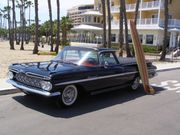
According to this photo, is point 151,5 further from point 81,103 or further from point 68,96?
point 68,96

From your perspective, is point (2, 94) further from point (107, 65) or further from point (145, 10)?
point (145, 10)

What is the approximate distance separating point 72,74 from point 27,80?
1.20m

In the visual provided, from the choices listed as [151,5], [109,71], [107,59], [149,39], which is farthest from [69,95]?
[151,5]

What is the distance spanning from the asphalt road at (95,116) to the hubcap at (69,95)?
0.21 metres

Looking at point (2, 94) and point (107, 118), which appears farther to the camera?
point (2, 94)

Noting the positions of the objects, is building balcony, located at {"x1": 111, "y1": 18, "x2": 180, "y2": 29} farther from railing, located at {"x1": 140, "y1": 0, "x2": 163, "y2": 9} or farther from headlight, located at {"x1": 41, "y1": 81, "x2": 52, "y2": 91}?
headlight, located at {"x1": 41, "y1": 81, "x2": 52, "y2": 91}

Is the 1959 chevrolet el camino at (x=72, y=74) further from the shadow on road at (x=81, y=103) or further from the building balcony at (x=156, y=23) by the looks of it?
the building balcony at (x=156, y=23)

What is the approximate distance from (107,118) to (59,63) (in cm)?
243

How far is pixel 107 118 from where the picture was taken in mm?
7270

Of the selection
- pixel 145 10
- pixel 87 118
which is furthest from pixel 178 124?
pixel 145 10

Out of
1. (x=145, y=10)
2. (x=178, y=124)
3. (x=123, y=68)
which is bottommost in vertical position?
(x=178, y=124)

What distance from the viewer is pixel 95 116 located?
739cm

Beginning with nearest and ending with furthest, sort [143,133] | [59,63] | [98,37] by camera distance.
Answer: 1. [143,133]
2. [59,63]
3. [98,37]

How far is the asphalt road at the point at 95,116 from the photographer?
6.35 meters
